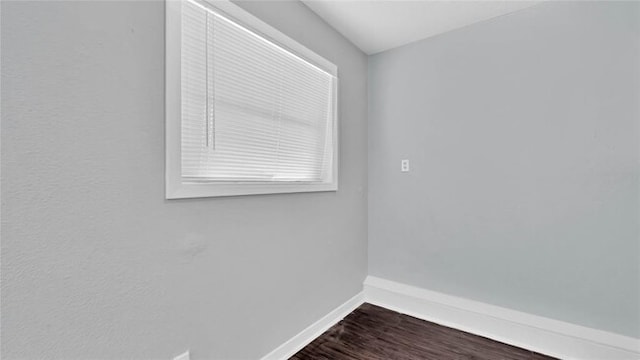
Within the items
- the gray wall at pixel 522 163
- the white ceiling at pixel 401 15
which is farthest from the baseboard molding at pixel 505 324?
the white ceiling at pixel 401 15

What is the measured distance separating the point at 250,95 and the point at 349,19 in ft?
3.83

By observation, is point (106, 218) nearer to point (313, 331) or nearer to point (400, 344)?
point (313, 331)

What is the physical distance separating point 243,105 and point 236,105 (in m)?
0.05

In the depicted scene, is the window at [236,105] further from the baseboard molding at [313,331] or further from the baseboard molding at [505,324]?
the baseboard molding at [505,324]

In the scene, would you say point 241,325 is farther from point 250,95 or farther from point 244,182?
point 250,95

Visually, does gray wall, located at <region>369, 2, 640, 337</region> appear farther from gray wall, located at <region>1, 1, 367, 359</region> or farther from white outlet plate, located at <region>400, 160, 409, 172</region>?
gray wall, located at <region>1, 1, 367, 359</region>

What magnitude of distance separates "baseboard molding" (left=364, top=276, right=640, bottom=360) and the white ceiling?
229 centimetres

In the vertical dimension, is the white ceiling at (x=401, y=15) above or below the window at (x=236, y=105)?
above

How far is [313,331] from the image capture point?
1.99 m

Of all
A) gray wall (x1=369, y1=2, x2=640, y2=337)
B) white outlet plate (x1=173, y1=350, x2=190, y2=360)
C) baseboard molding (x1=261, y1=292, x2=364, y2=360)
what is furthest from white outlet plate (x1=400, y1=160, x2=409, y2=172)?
white outlet plate (x1=173, y1=350, x2=190, y2=360)

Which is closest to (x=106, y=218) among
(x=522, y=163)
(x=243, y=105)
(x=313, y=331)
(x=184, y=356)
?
(x=184, y=356)

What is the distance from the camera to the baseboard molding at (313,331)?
1.72 meters

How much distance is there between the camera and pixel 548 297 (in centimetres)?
189

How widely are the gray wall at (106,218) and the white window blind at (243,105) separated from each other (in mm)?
140
